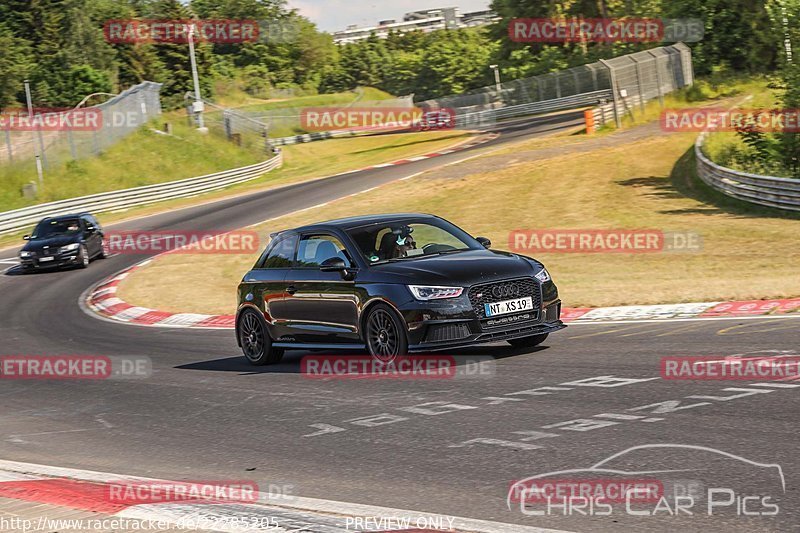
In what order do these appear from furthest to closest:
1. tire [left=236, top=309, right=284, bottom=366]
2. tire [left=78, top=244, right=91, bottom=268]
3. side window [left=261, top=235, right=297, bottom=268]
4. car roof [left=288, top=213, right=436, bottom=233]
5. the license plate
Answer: tire [left=78, top=244, right=91, bottom=268]
tire [left=236, top=309, right=284, bottom=366]
side window [left=261, top=235, right=297, bottom=268]
car roof [left=288, top=213, right=436, bottom=233]
the license plate

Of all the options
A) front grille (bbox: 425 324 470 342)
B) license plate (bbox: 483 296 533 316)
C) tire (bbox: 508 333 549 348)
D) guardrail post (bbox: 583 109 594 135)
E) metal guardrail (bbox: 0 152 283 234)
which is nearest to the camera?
front grille (bbox: 425 324 470 342)

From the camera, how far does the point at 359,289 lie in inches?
463

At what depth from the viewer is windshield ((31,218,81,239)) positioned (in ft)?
101

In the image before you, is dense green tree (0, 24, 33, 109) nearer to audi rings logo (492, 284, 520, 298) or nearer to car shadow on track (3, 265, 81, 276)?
car shadow on track (3, 265, 81, 276)

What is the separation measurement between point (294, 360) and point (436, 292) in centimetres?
316

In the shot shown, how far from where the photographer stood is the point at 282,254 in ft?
43.5

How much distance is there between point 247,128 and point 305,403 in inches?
2062

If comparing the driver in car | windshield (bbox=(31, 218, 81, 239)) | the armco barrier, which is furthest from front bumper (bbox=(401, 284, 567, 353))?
the armco barrier

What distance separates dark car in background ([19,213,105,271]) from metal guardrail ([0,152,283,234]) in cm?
919

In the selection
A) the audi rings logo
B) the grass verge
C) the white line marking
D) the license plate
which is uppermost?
the audi rings logo

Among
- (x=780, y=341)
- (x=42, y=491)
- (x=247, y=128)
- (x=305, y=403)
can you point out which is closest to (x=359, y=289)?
(x=305, y=403)

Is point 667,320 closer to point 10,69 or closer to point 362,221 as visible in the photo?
point 362,221

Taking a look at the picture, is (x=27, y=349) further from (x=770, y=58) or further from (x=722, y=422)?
(x=770, y=58)

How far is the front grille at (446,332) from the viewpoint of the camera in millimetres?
10953
